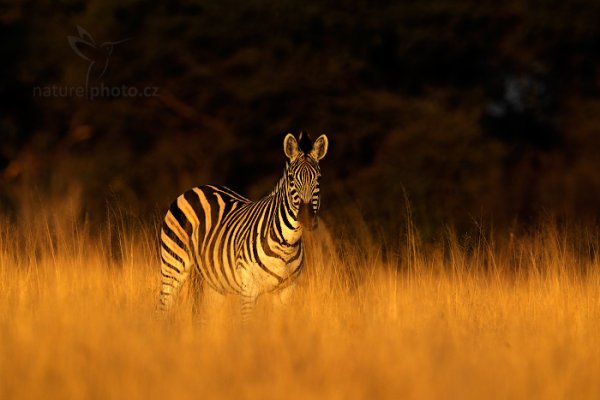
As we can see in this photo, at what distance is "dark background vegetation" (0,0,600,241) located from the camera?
40.8 ft

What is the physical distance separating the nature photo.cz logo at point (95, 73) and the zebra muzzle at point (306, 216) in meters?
6.09

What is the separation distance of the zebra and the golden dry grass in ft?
0.54

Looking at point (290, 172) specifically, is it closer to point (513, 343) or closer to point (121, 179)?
point (513, 343)

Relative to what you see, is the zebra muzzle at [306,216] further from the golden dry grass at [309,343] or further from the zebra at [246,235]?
the golden dry grass at [309,343]

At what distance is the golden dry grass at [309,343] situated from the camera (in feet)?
16.6

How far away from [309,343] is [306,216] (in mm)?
1355

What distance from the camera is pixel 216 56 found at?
12734 mm

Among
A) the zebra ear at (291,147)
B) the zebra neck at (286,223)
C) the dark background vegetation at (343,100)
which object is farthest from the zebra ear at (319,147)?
the dark background vegetation at (343,100)

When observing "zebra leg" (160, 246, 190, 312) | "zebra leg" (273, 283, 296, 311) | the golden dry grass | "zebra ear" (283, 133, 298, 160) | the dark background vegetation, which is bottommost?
the golden dry grass

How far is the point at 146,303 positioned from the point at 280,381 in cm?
318

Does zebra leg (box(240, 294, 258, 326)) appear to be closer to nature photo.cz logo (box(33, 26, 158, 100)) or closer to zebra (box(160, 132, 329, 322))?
zebra (box(160, 132, 329, 322))

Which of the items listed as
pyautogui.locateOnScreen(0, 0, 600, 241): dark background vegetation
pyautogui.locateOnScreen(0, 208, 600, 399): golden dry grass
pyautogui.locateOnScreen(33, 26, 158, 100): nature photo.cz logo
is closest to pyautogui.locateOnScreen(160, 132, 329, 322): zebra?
pyautogui.locateOnScreen(0, 208, 600, 399): golden dry grass

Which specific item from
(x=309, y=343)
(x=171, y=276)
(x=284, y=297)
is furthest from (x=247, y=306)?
(x=309, y=343)

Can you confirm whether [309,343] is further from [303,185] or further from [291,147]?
[291,147]
